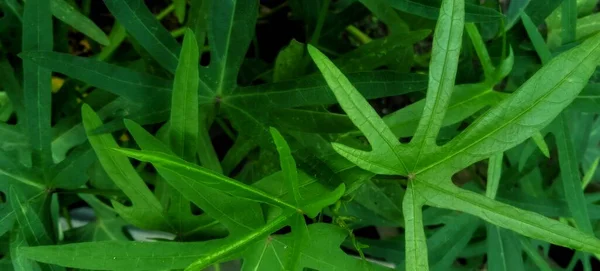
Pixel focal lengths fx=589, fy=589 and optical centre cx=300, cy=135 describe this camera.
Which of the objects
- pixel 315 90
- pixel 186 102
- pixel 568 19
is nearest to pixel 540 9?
pixel 568 19

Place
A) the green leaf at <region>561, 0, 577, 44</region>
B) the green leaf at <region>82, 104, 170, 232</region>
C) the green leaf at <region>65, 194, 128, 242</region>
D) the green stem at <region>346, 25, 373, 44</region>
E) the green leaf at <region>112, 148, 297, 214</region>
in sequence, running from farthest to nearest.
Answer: the green stem at <region>346, 25, 373, 44</region> < the green leaf at <region>65, 194, 128, 242</region> < the green leaf at <region>561, 0, 577, 44</region> < the green leaf at <region>82, 104, 170, 232</region> < the green leaf at <region>112, 148, 297, 214</region>

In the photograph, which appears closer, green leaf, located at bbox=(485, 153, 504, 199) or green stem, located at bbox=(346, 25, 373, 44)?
green leaf, located at bbox=(485, 153, 504, 199)

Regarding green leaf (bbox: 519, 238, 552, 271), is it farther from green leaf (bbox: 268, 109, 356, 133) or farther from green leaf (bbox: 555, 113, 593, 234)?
green leaf (bbox: 268, 109, 356, 133)

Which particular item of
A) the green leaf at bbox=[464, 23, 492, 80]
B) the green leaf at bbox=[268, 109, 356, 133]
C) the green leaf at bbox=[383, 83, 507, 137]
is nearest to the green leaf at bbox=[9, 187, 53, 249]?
the green leaf at bbox=[268, 109, 356, 133]

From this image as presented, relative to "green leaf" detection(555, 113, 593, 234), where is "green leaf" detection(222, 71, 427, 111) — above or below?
above

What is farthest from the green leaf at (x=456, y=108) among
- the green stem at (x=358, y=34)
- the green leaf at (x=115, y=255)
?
the green stem at (x=358, y=34)
